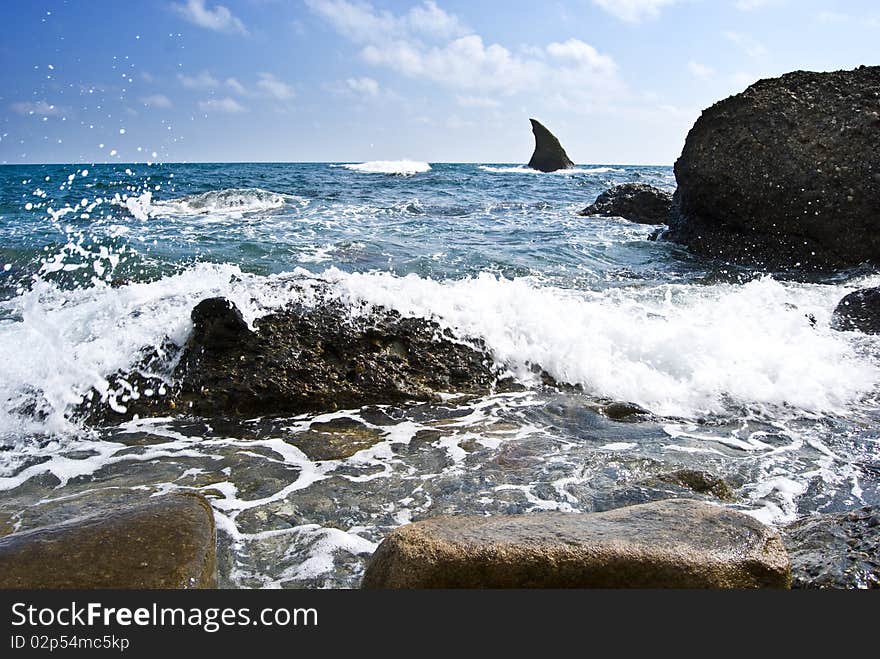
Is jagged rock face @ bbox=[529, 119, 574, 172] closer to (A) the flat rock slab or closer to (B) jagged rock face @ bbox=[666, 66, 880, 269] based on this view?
(B) jagged rock face @ bbox=[666, 66, 880, 269]

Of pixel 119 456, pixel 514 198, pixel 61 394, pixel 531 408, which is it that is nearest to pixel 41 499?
pixel 119 456

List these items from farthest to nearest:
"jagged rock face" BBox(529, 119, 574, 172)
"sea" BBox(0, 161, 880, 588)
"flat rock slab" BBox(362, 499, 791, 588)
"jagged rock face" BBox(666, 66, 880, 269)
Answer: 1. "jagged rock face" BBox(529, 119, 574, 172)
2. "jagged rock face" BBox(666, 66, 880, 269)
3. "sea" BBox(0, 161, 880, 588)
4. "flat rock slab" BBox(362, 499, 791, 588)

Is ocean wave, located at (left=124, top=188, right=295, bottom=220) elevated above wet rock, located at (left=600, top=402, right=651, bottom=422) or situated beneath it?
elevated above

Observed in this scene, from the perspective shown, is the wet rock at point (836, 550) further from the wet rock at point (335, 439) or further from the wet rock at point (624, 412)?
the wet rock at point (335, 439)

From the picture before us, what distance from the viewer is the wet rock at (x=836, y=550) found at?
2037 mm

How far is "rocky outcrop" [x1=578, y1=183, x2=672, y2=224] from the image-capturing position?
15031mm

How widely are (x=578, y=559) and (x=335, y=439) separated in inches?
78.5

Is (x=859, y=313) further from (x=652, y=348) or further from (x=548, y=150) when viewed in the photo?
(x=548, y=150)

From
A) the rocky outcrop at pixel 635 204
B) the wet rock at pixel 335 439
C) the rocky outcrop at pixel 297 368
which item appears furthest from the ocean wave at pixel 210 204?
the wet rock at pixel 335 439

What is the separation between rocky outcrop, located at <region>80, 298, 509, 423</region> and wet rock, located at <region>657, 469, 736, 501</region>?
163 cm

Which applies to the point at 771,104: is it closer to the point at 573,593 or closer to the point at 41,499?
the point at 573,593

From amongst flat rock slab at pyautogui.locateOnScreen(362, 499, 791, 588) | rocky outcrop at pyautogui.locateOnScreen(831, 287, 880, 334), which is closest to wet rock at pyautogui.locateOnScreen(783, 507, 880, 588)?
flat rock slab at pyautogui.locateOnScreen(362, 499, 791, 588)

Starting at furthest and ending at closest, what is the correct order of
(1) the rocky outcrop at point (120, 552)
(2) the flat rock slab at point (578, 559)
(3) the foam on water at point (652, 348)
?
(3) the foam on water at point (652, 348) < (1) the rocky outcrop at point (120, 552) < (2) the flat rock slab at point (578, 559)

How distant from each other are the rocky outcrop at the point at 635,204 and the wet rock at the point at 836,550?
13.3m
